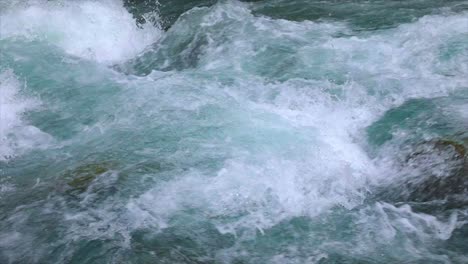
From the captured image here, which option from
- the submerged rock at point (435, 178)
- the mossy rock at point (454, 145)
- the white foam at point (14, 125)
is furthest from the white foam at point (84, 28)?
the mossy rock at point (454, 145)

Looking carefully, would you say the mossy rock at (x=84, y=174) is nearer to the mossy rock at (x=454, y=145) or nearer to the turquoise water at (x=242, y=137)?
the turquoise water at (x=242, y=137)

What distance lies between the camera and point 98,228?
18.0ft

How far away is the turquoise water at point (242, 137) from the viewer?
5297 mm

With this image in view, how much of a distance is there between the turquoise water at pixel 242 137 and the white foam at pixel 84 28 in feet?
0.17

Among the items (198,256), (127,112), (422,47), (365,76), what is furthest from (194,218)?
(422,47)

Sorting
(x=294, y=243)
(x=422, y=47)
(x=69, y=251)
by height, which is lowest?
(x=69, y=251)

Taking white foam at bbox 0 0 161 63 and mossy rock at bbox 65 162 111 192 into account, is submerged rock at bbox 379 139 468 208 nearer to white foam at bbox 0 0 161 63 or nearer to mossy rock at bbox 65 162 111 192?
mossy rock at bbox 65 162 111 192

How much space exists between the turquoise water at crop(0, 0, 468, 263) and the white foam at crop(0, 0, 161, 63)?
0.05 metres

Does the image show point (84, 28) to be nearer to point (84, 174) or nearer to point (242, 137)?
point (84, 174)

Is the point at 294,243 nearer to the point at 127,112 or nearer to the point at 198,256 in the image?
the point at 198,256

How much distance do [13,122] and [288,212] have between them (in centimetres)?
434

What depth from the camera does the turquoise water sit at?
17.4 ft

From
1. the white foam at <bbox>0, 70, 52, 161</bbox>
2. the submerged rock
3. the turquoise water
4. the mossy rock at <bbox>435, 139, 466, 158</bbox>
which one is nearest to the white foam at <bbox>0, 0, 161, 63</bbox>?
the turquoise water

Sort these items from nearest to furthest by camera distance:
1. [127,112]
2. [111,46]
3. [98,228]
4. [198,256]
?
[198,256], [98,228], [127,112], [111,46]
